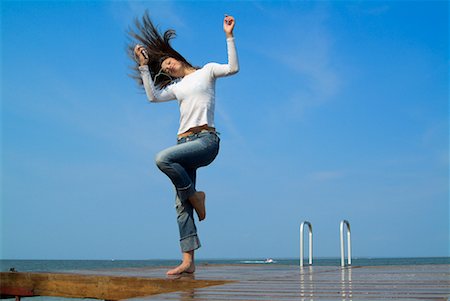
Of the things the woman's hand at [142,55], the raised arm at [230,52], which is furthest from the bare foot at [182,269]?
the woman's hand at [142,55]

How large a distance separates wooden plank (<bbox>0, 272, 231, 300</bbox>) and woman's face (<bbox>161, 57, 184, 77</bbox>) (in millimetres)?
1955

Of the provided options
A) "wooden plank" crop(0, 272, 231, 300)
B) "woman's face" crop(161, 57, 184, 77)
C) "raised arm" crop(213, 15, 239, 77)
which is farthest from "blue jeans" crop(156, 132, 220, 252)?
"woman's face" crop(161, 57, 184, 77)

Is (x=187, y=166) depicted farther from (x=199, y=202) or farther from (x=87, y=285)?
(x=87, y=285)

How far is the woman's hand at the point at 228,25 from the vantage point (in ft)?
Answer: 15.1

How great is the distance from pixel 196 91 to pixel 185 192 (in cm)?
91

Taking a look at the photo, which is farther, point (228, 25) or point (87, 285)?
point (87, 285)

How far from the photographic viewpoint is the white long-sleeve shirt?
15.3 feet

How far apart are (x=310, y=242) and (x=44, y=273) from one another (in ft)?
13.2

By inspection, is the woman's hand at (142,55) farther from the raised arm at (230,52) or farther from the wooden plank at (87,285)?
the wooden plank at (87,285)

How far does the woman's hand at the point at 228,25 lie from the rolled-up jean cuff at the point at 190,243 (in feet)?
5.85

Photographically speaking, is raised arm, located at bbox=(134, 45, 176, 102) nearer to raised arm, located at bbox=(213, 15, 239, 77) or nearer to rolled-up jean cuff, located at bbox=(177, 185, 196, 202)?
raised arm, located at bbox=(213, 15, 239, 77)

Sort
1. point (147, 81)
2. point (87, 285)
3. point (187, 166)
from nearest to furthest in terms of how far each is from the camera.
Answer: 1. point (187, 166)
2. point (147, 81)
3. point (87, 285)

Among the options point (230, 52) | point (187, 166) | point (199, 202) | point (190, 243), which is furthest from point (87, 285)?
point (230, 52)

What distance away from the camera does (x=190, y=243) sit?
15.4 ft
